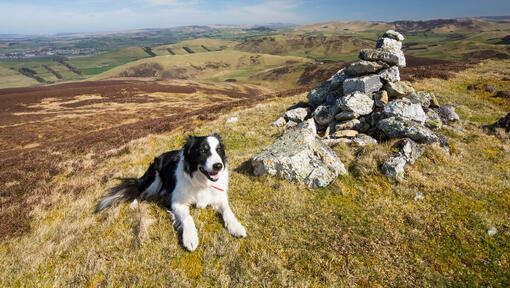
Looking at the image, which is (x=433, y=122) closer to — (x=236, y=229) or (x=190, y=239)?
(x=236, y=229)

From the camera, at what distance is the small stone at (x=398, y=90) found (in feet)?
38.9

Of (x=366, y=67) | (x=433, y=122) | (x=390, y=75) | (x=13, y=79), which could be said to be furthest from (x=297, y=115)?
(x=13, y=79)

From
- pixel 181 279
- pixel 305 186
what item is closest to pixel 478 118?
pixel 305 186

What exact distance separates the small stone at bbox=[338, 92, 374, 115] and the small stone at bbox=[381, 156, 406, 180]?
440 cm

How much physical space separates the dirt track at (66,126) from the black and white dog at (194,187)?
12.9 feet

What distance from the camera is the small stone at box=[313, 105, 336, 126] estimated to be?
42.0 ft

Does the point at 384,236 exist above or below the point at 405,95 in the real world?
below

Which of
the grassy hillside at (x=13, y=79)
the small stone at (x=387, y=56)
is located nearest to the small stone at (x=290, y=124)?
the small stone at (x=387, y=56)

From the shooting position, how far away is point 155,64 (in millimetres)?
186125

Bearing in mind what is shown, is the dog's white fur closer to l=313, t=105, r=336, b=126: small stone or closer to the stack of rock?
the stack of rock

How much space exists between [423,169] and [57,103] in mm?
65093

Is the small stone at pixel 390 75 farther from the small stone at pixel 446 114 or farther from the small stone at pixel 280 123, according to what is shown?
the small stone at pixel 280 123

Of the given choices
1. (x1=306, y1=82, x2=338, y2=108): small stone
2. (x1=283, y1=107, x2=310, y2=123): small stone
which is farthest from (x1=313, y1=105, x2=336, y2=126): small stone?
(x1=306, y1=82, x2=338, y2=108): small stone

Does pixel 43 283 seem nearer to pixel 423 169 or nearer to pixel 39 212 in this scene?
pixel 39 212
